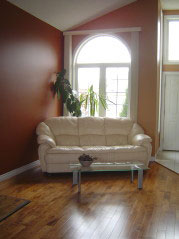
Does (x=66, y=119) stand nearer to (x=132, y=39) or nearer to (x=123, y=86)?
(x=123, y=86)

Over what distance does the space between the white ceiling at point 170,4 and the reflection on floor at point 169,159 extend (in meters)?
3.39

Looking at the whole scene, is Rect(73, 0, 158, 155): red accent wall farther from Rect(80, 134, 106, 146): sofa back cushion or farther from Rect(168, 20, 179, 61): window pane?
Rect(168, 20, 179, 61): window pane

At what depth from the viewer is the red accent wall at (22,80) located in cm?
461

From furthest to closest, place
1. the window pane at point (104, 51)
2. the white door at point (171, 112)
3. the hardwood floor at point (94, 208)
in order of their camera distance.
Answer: the white door at point (171, 112), the window pane at point (104, 51), the hardwood floor at point (94, 208)

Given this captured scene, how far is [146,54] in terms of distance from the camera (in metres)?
6.12

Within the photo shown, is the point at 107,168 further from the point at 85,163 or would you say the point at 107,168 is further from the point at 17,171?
the point at 17,171

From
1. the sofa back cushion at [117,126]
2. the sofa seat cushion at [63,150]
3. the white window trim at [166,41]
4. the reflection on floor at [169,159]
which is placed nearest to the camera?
Result: the sofa seat cushion at [63,150]

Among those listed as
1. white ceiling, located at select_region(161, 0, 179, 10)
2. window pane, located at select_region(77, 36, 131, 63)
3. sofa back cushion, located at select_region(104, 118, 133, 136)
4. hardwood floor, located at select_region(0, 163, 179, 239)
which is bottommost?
hardwood floor, located at select_region(0, 163, 179, 239)

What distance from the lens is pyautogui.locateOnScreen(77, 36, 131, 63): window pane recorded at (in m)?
6.57

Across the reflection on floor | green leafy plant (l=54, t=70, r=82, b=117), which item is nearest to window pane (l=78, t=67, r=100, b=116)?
green leafy plant (l=54, t=70, r=82, b=117)

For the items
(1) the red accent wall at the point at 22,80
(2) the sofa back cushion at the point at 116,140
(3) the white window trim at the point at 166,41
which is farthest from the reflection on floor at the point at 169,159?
(1) the red accent wall at the point at 22,80

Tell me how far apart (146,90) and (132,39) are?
3.60ft

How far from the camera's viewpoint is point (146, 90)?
243 inches

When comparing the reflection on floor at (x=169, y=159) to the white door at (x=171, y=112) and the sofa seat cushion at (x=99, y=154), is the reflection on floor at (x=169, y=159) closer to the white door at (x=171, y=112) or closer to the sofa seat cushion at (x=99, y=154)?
the white door at (x=171, y=112)
